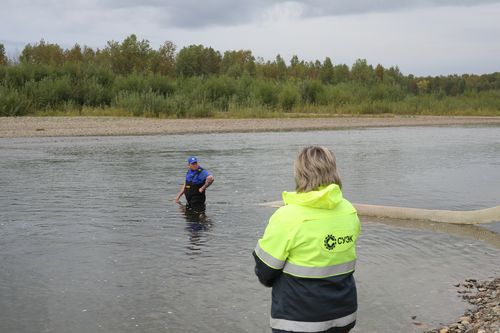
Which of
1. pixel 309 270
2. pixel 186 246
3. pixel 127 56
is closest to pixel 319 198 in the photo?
pixel 309 270

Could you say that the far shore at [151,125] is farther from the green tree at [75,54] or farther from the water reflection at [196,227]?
the green tree at [75,54]

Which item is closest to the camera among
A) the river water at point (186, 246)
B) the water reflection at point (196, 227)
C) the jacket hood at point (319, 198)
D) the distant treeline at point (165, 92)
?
the jacket hood at point (319, 198)

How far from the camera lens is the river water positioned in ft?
21.2

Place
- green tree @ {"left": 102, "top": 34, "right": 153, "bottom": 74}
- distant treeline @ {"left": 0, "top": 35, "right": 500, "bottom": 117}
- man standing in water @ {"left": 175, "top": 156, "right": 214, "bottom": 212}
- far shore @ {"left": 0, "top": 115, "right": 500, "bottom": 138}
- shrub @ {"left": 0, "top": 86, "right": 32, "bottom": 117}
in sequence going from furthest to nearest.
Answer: green tree @ {"left": 102, "top": 34, "right": 153, "bottom": 74}, distant treeline @ {"left": 0, "top": 35, "right": 500, "bottom": 117}, shrub @ {"left": 0, "top": 86, "right": 32, "bottom": 117}, far shore @ {"left": 0, "top": 115, "right": 500, "bottom": 138}, man standing in water @ {"left": 175, "top": 156, "right": 214, "bottom": 212}

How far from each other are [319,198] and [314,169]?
0.56ft

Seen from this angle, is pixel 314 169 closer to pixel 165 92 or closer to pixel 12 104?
pixel 12 104

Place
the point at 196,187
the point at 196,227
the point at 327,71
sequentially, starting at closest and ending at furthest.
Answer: the point at 196,227, the point at 196,187, the point at 327,71

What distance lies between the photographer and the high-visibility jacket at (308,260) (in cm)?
365

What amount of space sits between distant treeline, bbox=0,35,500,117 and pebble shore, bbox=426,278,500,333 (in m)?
28.4

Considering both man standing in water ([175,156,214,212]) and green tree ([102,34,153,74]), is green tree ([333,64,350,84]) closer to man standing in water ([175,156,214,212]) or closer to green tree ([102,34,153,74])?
green tree ([102,34,153,74])

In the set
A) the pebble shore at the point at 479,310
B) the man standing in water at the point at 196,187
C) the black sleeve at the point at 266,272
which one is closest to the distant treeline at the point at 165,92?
the man standing in water at the point at 196,187

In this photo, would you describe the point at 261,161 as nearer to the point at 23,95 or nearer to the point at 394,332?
the point at 394,332

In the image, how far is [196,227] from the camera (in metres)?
10.3

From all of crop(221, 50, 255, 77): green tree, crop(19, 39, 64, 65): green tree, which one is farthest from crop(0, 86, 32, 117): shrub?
crop(221, 50, 255, 77): green tree
